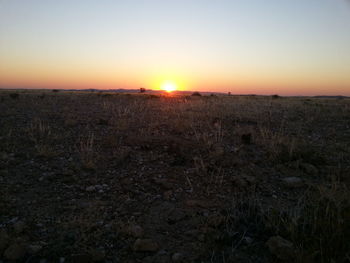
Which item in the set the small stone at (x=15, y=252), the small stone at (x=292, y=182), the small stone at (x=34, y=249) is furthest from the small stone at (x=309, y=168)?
the small stone at (x=15, y=252)

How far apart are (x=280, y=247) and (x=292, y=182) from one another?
1557mm

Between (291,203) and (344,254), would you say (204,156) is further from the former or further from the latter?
(344,254)

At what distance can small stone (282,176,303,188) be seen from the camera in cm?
333

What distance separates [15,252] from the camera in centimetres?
199

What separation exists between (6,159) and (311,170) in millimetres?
4813

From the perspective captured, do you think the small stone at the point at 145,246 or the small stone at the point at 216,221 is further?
the small stone at the point at 216,221

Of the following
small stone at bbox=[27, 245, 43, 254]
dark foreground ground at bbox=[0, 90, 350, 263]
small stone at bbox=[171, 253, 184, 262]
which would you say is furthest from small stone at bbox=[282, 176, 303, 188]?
small stone at bbox=[27, 245, 43, 254]

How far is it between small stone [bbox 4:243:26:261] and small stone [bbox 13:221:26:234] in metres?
0.26

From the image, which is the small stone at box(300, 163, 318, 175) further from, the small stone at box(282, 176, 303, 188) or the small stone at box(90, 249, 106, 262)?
the small stone at box(90, 249, 106, 262)

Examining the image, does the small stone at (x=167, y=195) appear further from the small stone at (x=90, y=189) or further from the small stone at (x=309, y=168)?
the small stone at (x=309, y=168)

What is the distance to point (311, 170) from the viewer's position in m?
3.75

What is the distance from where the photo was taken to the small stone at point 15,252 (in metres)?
1.97

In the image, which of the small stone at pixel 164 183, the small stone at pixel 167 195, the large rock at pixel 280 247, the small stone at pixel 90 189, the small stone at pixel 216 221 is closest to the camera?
the large rock at pixel 280 247

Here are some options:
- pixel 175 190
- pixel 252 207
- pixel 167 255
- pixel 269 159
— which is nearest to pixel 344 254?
pixel 252 207
